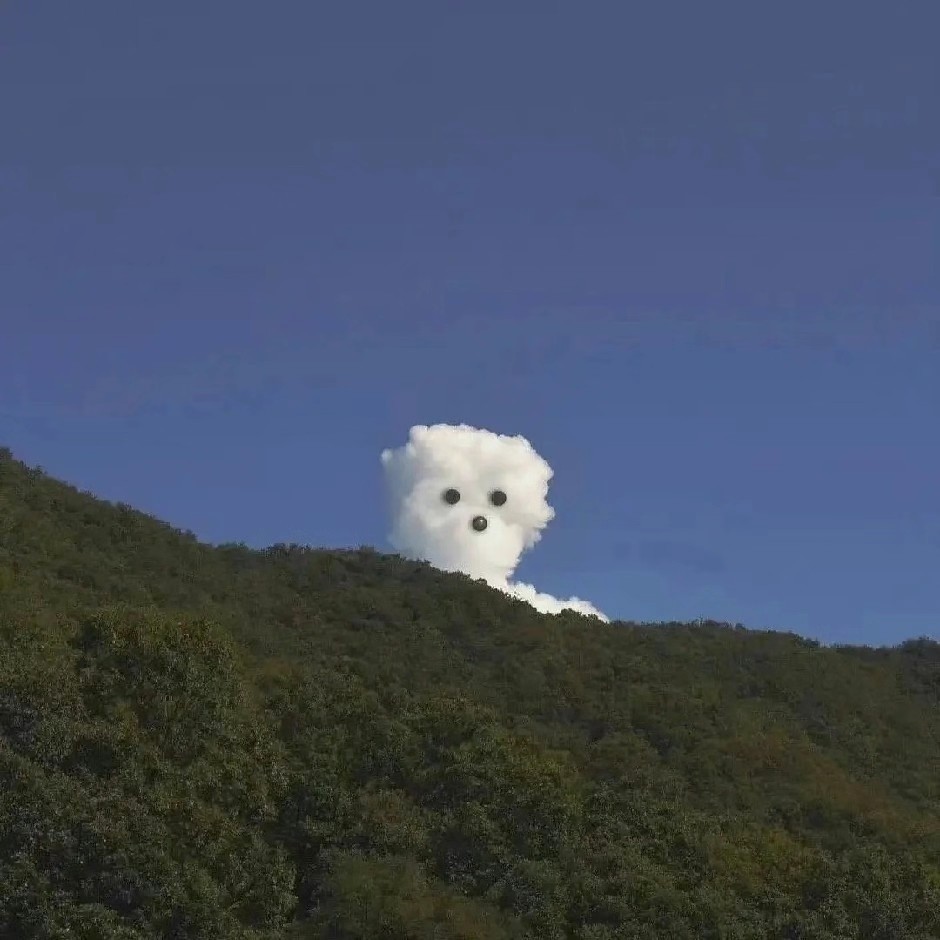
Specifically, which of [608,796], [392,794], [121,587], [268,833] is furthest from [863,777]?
[121,587]

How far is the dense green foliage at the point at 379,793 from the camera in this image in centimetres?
2170

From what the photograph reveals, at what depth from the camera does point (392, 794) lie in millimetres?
26312

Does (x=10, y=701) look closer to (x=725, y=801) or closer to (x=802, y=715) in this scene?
(x=725, y=801)

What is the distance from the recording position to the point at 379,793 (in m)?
26.4

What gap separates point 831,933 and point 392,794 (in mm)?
9993

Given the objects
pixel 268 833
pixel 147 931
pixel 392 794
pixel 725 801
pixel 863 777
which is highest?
pixel 863 777

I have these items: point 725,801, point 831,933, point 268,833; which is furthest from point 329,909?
point 725,801

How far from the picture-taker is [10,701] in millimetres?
23531

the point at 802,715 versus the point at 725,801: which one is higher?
the point at 802,715

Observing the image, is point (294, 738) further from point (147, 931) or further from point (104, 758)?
point (147, 931)

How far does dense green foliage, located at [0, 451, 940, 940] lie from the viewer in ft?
71.2

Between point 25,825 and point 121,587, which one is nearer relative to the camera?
point 25,825

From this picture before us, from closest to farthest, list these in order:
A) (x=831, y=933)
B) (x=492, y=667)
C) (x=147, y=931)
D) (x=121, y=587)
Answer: (x=147, y=931) < (x=831, y=933) < (x=121, y=587) < (x=492, y=667)

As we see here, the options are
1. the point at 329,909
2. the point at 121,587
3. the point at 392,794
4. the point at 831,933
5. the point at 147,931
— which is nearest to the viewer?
the point at 147,931
